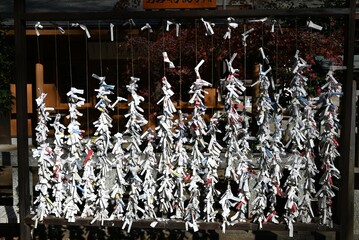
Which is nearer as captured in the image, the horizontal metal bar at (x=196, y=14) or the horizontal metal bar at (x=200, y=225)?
the horizontal metal bar at (x=196, y=14)

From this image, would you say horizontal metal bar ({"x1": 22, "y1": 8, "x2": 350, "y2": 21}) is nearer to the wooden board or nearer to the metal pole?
the metal pole

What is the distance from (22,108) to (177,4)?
9.55ft

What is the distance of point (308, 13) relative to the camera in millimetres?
3486

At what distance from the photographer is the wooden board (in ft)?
19.2

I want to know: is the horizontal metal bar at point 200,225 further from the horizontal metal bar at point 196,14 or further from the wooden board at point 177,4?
the wooden board at point 177,4

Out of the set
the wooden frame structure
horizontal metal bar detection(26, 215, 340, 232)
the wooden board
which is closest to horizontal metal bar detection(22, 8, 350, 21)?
the wooden frame structure

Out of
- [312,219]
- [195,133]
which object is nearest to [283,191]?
[312,219]

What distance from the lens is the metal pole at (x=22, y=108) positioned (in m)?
3.70

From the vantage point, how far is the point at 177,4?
5.96m

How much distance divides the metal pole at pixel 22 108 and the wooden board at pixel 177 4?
2575 millimetres

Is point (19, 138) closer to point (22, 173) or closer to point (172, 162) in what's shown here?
point (22, 173)

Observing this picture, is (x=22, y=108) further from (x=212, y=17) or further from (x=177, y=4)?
(x=177, y=4)

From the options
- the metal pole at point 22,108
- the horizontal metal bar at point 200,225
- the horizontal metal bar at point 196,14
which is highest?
the horizontal metal bar at point 196,14

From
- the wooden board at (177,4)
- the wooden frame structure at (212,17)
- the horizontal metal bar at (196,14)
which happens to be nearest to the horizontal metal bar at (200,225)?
the wooden frame structure at (212,17)
